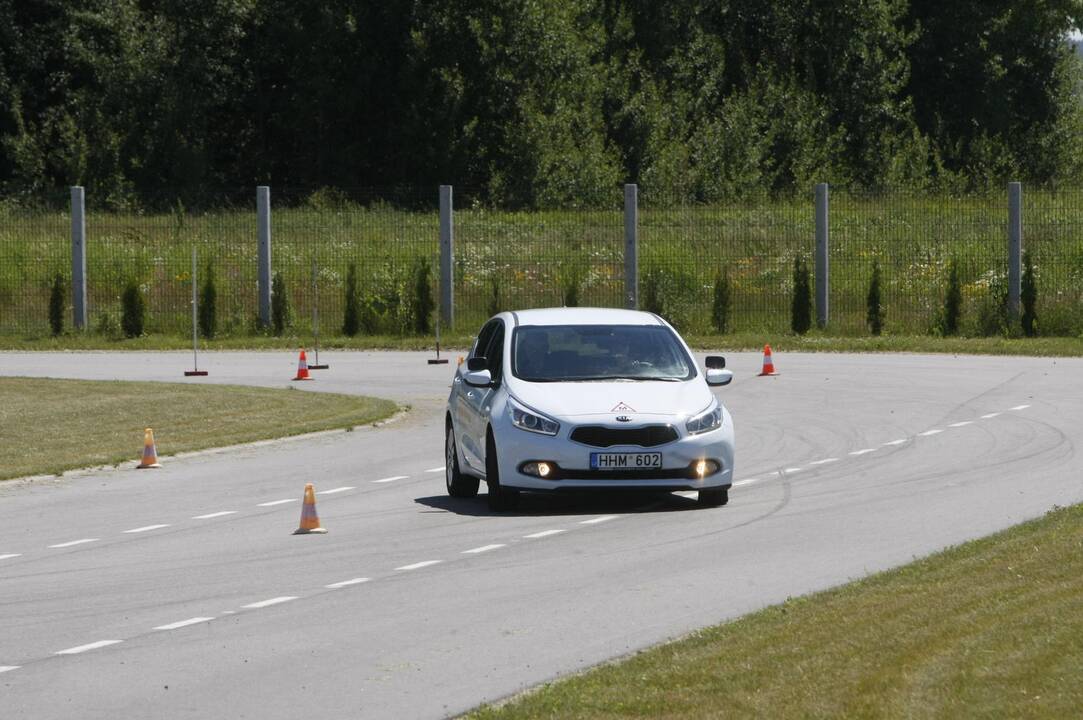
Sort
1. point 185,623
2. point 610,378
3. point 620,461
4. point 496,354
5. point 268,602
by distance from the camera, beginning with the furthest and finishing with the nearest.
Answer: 1. point 496,354
2. point 610,378
3. point 620,461
4. point 268,602
5. point 185,623

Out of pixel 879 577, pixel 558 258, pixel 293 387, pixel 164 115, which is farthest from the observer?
pixel 164 115

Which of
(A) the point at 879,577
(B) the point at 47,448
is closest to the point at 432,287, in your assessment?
(B) the point at 47,448

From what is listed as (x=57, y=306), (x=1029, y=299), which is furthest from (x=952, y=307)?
(x=57, y=306)

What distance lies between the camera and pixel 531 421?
15375mm

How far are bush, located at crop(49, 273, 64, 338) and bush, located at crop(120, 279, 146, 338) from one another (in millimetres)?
1297

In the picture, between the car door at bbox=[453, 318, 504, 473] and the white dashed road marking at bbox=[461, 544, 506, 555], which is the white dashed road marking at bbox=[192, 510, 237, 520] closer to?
the car door at bbox=[453, 318, 504, 473]

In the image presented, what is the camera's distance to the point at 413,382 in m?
29.1

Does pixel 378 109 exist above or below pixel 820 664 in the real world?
above

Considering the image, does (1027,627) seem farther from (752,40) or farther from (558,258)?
(752,40)

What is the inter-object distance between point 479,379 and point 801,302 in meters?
22.8

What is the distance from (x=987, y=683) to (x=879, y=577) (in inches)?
139

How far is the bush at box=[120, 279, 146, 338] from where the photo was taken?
130 feet

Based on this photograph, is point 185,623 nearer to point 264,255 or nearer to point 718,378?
point 718,378

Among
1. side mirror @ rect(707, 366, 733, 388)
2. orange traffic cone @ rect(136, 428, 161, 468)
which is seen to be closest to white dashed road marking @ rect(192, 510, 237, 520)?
orange traffic cone @ rect(136, 428, 161, 468)
